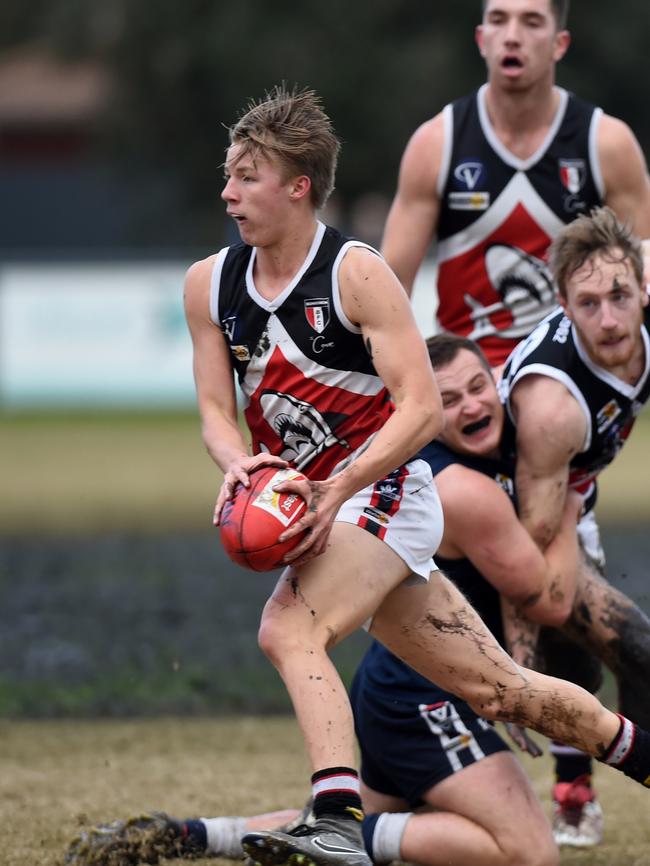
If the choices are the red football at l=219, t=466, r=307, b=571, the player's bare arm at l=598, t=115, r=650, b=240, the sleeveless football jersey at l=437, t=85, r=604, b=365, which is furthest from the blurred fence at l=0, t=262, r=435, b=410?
the red football at l=219, t=466, r=307, b=571

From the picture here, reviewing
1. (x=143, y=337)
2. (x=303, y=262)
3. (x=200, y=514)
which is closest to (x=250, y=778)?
(x=303, y=262)

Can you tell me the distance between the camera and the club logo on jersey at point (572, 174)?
6.51m

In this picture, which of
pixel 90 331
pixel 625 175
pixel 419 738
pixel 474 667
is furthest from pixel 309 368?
pixel 90 331

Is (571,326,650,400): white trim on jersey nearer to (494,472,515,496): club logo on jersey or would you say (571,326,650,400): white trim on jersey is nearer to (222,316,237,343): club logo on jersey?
(494,472,515,496): club logo on jersey

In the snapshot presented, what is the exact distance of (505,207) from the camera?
6.59 meters

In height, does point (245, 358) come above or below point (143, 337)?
above

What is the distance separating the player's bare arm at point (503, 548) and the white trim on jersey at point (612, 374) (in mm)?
506

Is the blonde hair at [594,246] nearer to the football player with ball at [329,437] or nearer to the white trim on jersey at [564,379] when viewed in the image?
the white trim on jersey at [564,379]

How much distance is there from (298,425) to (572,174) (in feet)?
7.37

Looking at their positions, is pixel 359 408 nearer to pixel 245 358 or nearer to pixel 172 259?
pixel 245 358

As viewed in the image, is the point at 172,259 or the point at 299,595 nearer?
the point at 299,595

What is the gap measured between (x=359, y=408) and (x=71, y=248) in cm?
3605

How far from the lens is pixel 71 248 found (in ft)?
131

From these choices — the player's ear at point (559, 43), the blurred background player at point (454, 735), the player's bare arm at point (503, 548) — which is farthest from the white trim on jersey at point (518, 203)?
the player's bare arm at point (503, 548)
